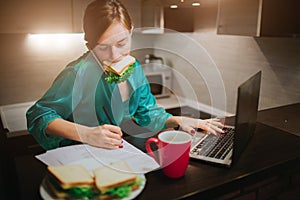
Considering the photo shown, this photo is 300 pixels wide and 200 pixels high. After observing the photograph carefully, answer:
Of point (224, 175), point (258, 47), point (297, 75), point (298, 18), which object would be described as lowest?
point (224, 175)

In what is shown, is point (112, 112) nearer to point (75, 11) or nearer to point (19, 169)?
point (19, 169)

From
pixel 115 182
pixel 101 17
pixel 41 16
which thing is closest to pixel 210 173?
pixel 115 182

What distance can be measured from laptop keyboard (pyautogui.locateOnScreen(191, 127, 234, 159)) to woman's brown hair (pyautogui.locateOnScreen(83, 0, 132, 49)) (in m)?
0.71

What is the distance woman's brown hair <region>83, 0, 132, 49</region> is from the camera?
144 cm

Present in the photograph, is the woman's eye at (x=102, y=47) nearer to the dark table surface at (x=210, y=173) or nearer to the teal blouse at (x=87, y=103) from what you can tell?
the teal blouse at (x=87, y=103)

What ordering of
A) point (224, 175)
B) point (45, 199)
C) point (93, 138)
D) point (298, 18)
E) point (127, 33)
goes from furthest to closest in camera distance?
point (298, 18) < point (127, 33) < point (93, 138) < point (224, 175) < point (45, 199)

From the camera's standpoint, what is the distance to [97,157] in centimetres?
103

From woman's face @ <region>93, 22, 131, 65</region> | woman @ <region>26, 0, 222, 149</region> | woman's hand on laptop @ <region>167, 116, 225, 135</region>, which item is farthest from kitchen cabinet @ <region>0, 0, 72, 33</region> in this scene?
woman's hand on laptop @ <region>167, 116, 225, 135</region>

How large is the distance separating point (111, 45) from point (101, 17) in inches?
5.8

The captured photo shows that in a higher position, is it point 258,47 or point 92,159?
point 258,47

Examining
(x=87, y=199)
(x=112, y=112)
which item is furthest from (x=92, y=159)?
(x=112, y=112)

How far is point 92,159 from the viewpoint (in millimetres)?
999

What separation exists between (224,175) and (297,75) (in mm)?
1269

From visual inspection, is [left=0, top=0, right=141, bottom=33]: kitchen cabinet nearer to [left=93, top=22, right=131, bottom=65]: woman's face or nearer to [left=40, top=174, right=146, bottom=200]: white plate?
[left=93, top=22, right=131, bottom=65]: woman's face
